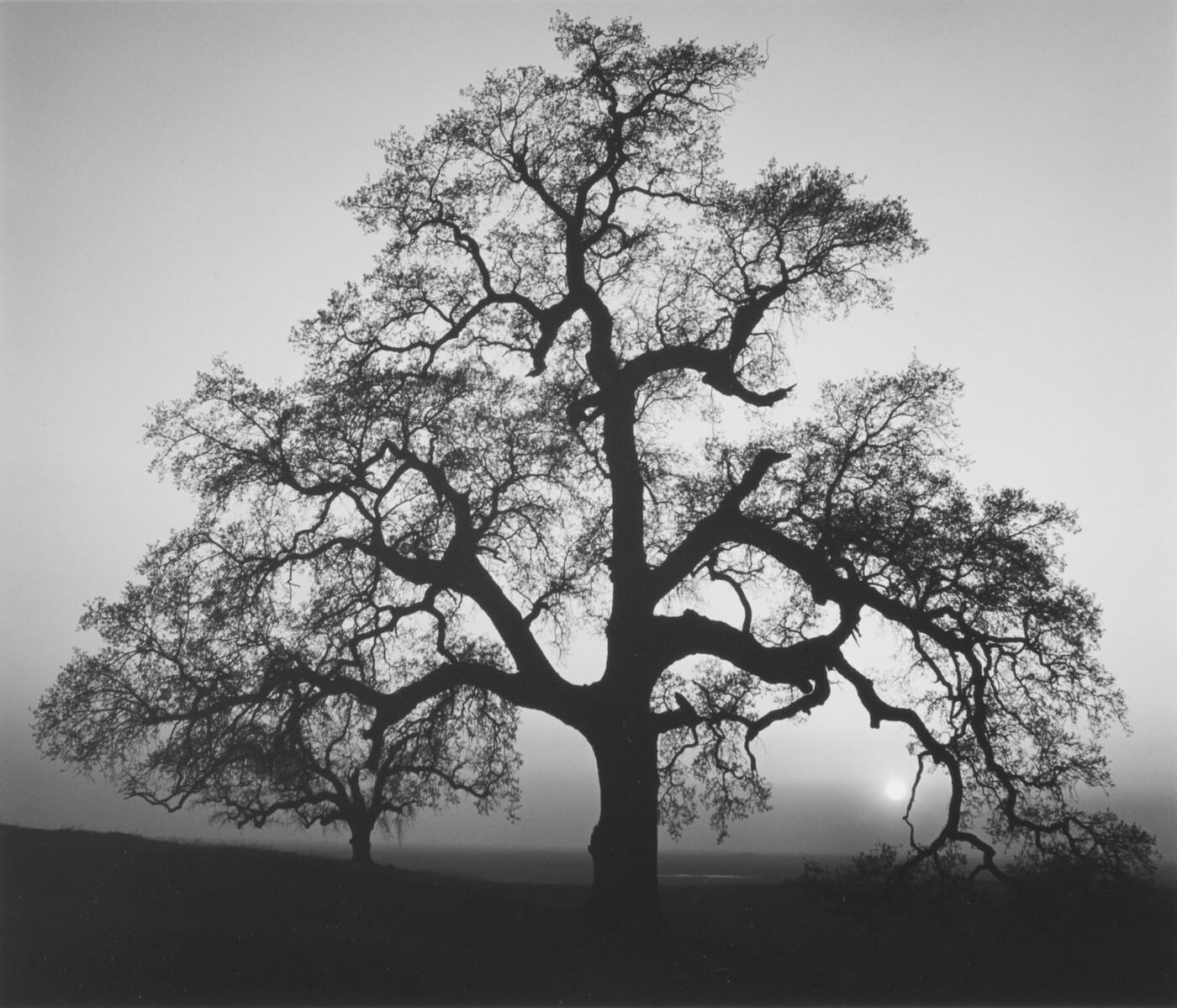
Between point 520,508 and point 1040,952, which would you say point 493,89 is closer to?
point 520,508

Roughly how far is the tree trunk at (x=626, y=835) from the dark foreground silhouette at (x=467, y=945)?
0.46 metres

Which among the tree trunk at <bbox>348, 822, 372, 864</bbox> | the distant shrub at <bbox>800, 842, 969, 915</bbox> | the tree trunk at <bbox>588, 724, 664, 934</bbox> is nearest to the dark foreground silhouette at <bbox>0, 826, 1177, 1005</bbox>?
the distant shrub at <bbox>800, 842, 969, 915</bbox>

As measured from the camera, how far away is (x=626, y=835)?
1512 cm

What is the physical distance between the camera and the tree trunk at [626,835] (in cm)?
1477

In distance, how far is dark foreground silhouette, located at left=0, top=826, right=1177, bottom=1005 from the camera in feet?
39.1

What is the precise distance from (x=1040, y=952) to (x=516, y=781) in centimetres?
1019

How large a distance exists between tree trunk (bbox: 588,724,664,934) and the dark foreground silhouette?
460 mm

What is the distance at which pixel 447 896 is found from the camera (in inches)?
688

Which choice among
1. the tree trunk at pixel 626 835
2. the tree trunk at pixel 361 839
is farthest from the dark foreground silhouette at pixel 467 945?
the tree trunk at pixel 361 839

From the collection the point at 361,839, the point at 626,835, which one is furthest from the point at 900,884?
the point at 361,839

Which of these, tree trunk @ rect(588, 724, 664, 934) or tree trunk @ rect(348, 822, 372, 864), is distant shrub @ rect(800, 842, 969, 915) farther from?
tree trunk @ rect(348, 822, 372, 864)

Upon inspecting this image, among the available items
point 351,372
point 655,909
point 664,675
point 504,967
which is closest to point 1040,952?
point 655,909

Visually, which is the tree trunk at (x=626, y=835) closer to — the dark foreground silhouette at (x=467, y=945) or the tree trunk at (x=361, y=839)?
the dark foreground silhouette at (x=467, y=945)

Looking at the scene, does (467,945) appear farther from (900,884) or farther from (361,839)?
(361,839)
